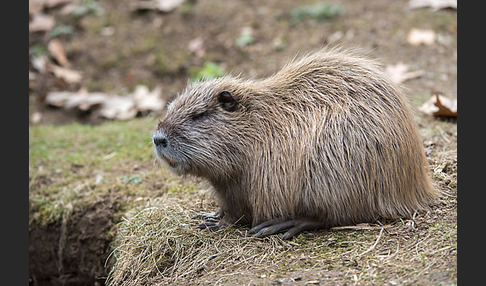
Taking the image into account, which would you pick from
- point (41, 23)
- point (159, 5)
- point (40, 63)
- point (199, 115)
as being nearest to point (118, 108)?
point (40, 63)

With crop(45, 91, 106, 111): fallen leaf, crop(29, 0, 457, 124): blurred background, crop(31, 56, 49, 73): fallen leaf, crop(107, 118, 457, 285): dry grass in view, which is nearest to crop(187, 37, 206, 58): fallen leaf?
crop(29, 0, 457, 124): blurred background

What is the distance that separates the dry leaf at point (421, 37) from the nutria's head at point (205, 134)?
4.71 metres

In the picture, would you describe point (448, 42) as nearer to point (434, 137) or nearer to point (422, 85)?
point (422, 85)

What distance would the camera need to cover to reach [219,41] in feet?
31.2

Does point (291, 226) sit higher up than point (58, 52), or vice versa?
point (58, 52)

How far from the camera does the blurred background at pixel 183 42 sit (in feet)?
27.1

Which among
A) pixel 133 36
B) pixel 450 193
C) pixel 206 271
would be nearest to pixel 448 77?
pixel 450 193

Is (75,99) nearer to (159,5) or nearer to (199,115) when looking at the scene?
(159,5)

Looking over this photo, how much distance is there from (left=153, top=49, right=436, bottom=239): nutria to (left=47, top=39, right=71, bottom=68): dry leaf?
6069 millimetres

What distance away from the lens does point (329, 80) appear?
14.2 ft

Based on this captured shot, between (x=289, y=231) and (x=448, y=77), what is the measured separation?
4.26m

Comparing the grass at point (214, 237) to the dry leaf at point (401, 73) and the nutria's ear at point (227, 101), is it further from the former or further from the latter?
the dry leaf at point (401, 73)

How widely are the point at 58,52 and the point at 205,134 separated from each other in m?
6.63

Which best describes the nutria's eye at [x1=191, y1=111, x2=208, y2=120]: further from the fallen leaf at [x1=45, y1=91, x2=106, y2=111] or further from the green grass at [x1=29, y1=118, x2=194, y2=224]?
the fallen leaf at [x1=45, y1=91, x2=106, y2=111]
